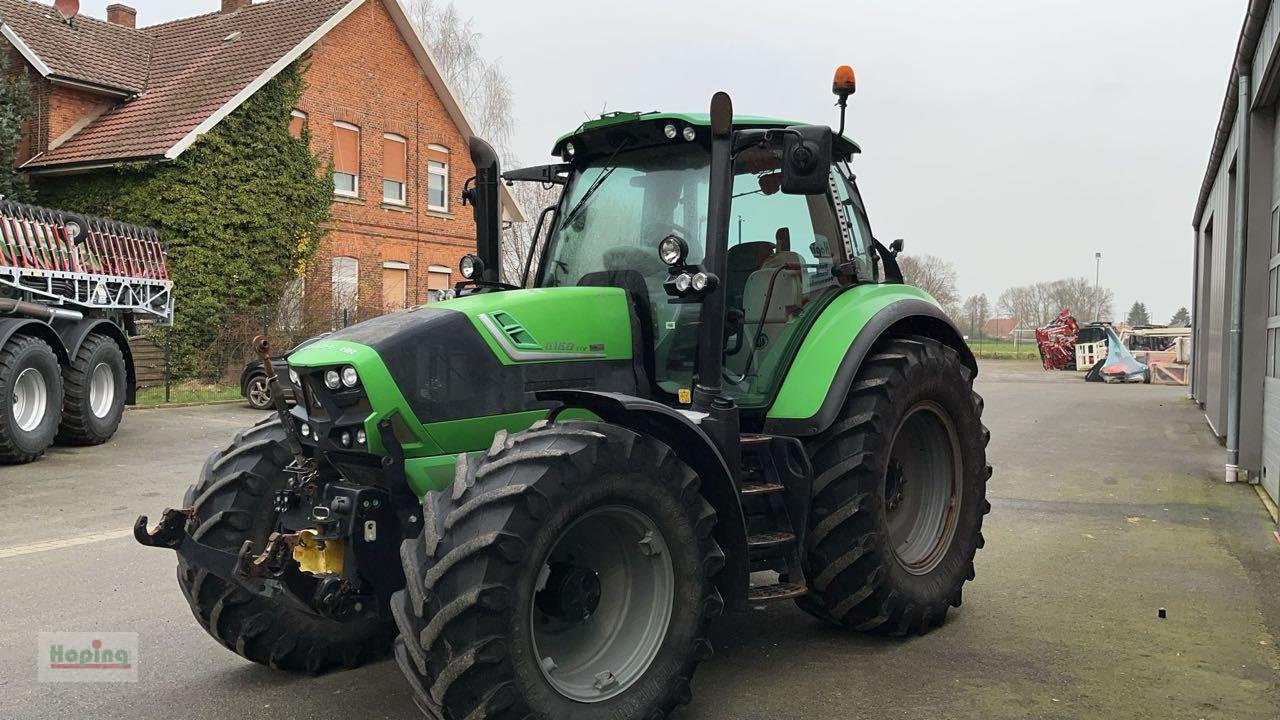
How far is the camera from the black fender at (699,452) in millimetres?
3793

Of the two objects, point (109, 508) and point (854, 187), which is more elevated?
point (854, 187)

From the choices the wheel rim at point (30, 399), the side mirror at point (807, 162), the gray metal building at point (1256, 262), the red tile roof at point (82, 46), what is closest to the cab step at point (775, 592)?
the side mirror at point (807, 162)

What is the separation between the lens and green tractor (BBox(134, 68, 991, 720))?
11.3 feet

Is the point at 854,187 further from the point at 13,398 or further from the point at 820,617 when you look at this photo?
the point at 13,398

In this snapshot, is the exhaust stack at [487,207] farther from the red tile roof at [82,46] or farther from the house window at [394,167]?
the house window at [394,167]

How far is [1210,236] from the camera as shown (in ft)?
60.6

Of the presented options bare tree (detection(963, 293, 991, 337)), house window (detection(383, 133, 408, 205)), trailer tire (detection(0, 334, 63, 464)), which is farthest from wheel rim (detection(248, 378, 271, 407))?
bare tree (detection(963, 293, 991, 337))

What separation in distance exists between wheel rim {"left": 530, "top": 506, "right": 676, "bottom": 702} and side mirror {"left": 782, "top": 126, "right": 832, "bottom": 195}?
147 cm

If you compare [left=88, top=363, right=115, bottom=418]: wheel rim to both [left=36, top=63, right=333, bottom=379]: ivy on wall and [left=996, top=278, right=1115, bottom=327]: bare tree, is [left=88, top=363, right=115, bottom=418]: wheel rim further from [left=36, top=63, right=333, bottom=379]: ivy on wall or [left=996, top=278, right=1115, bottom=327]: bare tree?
[left=996, top=278, right=1115, bottom=327]: bare tree

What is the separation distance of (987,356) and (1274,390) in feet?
144

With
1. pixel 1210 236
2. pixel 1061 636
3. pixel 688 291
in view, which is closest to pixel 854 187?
pixel 688 291

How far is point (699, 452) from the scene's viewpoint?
4016mm

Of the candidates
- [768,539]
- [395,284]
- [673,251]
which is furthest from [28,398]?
[395,284]

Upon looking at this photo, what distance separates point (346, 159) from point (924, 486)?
70.3ft
